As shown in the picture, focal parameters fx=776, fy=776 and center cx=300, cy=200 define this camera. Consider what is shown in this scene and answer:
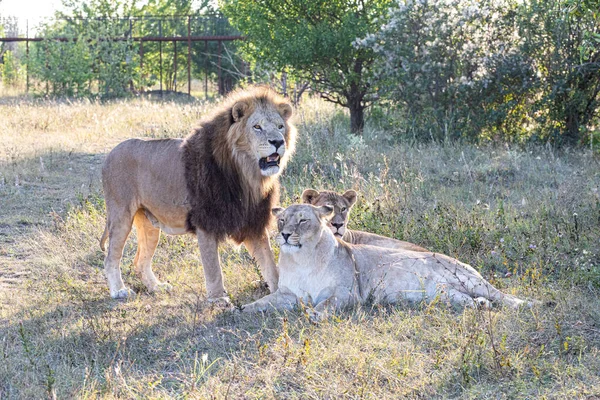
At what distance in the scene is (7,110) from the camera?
1617 cm

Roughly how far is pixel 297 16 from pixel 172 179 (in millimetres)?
7300

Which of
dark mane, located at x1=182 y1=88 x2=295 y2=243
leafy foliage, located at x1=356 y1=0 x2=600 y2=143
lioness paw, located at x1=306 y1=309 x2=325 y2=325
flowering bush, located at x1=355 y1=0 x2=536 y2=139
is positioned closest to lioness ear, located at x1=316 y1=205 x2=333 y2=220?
dark mane, located at x1=182 y1=88 x2=295 y2=243

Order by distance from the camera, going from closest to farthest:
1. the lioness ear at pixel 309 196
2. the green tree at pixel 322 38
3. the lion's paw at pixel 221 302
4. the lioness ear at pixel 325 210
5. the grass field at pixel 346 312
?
the grass field at pixel 346 312
the lioness ear at pixel 325 210
the lion's paw at pixel 221 302
the lioness ear at pixel 309 196
the green tree at pixel 322 38

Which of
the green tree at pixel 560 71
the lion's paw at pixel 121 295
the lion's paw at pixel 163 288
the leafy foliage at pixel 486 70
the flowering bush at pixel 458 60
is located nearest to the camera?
the lion's paw at pixel 121 295

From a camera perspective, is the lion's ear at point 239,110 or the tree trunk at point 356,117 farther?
the tree trunk at point 356,117

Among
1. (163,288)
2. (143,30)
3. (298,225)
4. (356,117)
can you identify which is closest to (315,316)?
(298,225)

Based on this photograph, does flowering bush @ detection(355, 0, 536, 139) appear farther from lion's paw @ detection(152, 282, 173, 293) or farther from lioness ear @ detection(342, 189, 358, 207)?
lion's paw @ detection(152, 282, 173, 293)

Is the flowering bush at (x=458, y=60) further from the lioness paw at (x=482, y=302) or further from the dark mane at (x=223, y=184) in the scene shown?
the lioness paw at (x=482, y=302)

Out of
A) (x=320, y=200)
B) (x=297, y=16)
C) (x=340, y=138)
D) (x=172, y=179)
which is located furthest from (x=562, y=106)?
(x=172, y=179)

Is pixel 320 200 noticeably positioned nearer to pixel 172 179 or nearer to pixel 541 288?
pixel 172 179

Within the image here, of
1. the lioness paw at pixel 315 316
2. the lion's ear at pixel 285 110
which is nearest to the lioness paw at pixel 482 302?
the lioness paw at pixel 315 316

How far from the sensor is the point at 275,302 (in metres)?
5.53

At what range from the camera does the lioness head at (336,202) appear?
6188 millimetres

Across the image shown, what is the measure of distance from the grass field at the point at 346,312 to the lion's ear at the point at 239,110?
1371 mm
